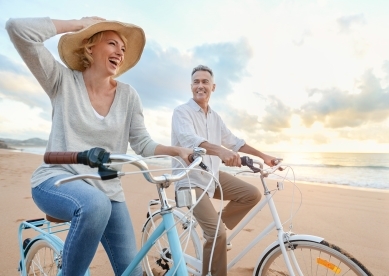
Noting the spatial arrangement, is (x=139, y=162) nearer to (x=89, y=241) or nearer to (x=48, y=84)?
(x=89, y=241)

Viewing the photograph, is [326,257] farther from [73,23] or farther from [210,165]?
[73,23]

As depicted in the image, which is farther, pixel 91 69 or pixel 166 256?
pixel 166 256

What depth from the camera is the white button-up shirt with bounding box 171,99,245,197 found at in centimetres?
265

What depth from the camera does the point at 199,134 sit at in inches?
118

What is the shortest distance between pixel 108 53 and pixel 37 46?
437 mm

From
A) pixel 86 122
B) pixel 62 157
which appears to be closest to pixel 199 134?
pixel 86 122

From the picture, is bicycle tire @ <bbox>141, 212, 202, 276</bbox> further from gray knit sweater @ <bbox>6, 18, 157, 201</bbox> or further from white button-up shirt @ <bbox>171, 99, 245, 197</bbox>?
gray knit sweater @ <bbox>6, 18, 157, 201</bbox>

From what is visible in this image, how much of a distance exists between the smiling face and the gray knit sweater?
3.82 feet

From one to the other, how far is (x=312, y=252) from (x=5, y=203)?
5798 mm

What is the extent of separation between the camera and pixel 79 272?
4.66ft

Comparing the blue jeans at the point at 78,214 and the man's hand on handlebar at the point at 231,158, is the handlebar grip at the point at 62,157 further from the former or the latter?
the man's hand on handlebar at the point at 231,158

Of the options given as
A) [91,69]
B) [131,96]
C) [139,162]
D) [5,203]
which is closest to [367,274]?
[139,162]

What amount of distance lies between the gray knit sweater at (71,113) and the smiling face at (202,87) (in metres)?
1.16

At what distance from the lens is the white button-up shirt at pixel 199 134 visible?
8.69 feet
